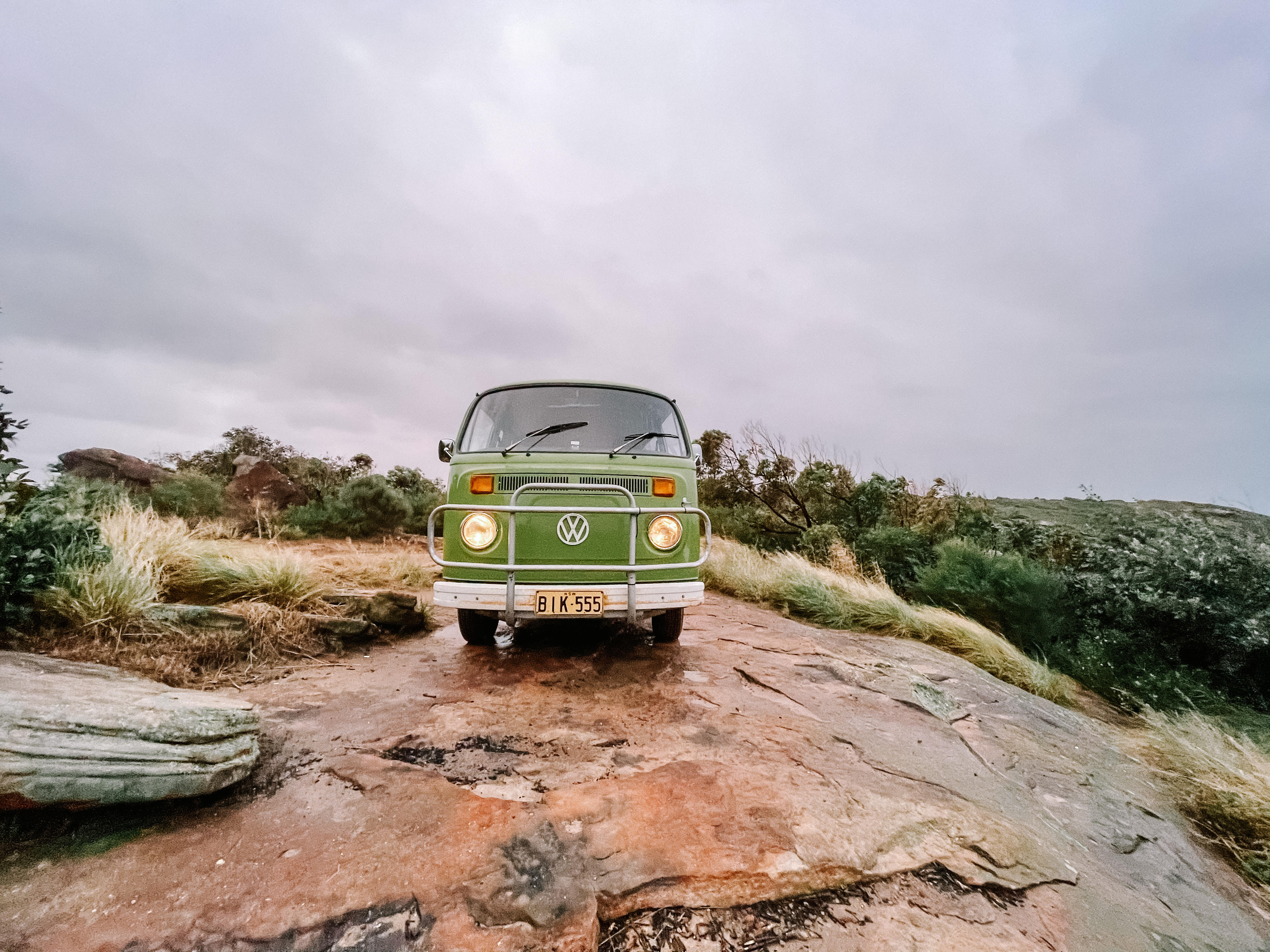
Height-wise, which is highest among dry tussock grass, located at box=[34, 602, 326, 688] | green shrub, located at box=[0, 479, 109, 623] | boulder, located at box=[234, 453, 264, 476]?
boulder, located at box=[234, 453, 264, 476]

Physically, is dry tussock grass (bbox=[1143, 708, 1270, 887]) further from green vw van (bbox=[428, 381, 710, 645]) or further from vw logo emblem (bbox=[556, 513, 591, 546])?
vw logo emblem (bbox=[556, 513, 591, 546])

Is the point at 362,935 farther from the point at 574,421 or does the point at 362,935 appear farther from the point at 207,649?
the point at 574,421

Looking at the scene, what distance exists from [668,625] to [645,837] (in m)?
2.52

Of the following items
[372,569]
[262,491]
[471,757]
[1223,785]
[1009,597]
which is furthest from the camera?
[262,491]

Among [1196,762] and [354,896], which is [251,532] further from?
[1196,762]

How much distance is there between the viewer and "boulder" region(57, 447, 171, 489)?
36.8 feet

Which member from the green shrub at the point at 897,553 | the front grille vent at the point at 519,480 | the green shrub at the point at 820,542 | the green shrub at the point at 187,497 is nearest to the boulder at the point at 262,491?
the green shrub at the point at 187,497

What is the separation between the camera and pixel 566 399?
444 centimetres

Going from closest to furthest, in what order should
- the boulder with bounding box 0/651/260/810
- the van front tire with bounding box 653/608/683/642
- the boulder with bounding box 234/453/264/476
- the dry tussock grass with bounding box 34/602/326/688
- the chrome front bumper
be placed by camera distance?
the boulder with bounding box 0/651/260/810
the dry tussock grass with bounding box 34/602/326/688
the chrome front bumper
the van front tire with bounding box 653/608/683/642
the boulder with bounding box 234/453/264/476

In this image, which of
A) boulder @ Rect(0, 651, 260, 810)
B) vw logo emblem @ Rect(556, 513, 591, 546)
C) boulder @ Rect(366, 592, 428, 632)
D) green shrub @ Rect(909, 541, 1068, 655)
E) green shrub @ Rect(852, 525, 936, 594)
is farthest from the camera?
green shrub @ Rect(852, 525, 936, 594)

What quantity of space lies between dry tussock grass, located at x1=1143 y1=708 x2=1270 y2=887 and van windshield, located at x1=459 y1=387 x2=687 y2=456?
11.9 ft

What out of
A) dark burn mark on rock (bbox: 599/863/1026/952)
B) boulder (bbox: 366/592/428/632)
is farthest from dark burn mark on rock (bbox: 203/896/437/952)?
boulder (bbox: 366/592/428/632)

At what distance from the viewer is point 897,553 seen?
841cm

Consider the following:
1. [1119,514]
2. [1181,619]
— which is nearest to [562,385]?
[1181,619]
